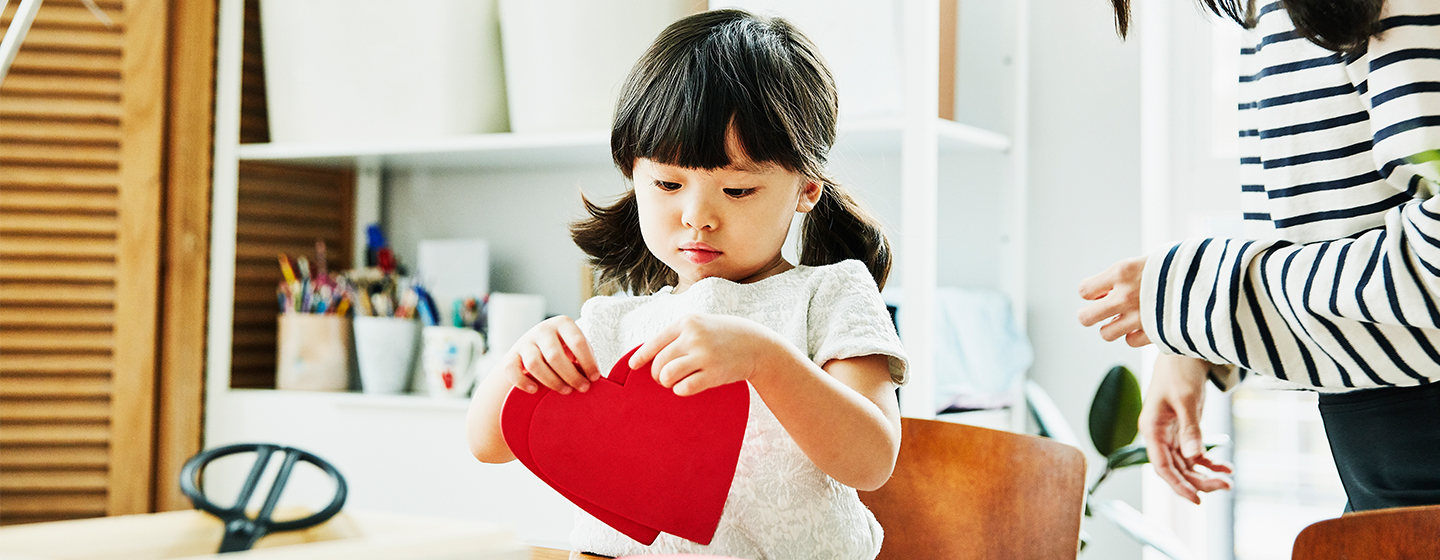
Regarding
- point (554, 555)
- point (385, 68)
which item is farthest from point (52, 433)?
point (554, 555)

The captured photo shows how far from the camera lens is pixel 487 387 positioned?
2.20 feet

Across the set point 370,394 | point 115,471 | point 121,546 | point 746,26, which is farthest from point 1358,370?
point 115,471

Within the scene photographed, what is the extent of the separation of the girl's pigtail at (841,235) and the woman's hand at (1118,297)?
0.19 m

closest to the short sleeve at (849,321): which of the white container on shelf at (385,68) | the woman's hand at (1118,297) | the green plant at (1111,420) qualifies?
the woman's hand at (1118,297)

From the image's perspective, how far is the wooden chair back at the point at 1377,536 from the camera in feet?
1.60

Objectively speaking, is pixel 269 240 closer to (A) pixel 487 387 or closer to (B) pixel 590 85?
(B) pixel 590 85

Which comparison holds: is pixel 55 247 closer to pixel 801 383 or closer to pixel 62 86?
pixel 62 86

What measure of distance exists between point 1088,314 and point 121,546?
1.96 feet

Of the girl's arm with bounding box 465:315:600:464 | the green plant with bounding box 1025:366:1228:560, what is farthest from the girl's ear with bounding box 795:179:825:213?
the green plant with bounding box 1025:366:1228:560

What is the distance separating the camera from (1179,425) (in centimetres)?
73

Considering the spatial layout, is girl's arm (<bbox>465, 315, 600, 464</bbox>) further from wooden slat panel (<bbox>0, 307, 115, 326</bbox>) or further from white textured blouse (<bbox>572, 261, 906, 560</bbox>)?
wooden slat panel (<bbox>0, 307, 115, 326</bbox>)

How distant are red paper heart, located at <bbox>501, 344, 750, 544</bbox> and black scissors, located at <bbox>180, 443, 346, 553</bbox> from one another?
Result: 1.20 feet

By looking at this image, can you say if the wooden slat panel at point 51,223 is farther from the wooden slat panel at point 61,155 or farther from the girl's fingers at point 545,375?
the girl's fingers at point 545,375

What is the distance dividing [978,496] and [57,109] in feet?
4.58
